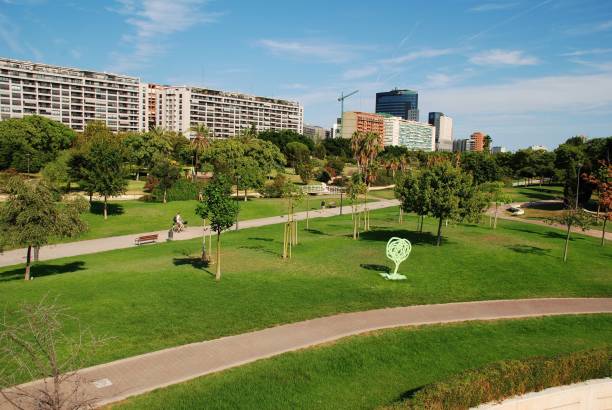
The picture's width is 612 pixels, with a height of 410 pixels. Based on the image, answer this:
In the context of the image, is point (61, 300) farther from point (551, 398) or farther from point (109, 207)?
point (109, 207)

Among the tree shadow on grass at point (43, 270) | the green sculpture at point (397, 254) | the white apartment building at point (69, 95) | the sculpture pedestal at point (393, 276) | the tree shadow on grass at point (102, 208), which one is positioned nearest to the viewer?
the sculpture pedestal at point (393, 276)

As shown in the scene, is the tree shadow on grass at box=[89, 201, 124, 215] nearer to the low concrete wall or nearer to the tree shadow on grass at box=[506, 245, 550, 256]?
the tree shadow on grass at box=[506, 245, 550, 256]

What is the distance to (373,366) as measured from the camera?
13.5 meters

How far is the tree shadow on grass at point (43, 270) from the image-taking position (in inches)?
957

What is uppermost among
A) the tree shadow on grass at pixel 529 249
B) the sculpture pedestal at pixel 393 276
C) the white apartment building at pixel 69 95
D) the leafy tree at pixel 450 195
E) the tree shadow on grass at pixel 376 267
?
the white apartment building at pixel 69 95

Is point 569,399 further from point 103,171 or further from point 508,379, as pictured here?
point 103,171

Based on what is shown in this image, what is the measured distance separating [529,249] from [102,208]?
38.3 m

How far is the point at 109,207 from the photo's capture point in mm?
45969

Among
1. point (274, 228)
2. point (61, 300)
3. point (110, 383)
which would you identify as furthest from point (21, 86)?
point (110, 383)

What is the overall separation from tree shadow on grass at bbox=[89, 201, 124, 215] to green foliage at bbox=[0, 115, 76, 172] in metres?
22.6

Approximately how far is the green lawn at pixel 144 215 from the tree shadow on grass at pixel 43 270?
8.78 m

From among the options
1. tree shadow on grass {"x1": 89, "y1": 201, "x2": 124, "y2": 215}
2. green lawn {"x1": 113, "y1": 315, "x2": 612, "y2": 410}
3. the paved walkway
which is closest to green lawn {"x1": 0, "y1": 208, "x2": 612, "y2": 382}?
green lawn {"x1": 113, "y1": 315, "x2": 612, "y2": 410}

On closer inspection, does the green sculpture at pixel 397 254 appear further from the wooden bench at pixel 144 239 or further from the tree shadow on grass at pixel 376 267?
the wooden bench at pixel 144 239

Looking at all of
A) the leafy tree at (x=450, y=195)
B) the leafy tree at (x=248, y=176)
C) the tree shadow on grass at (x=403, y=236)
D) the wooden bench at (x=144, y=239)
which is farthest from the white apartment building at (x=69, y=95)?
the leafy tree at (x=450, y=195)
